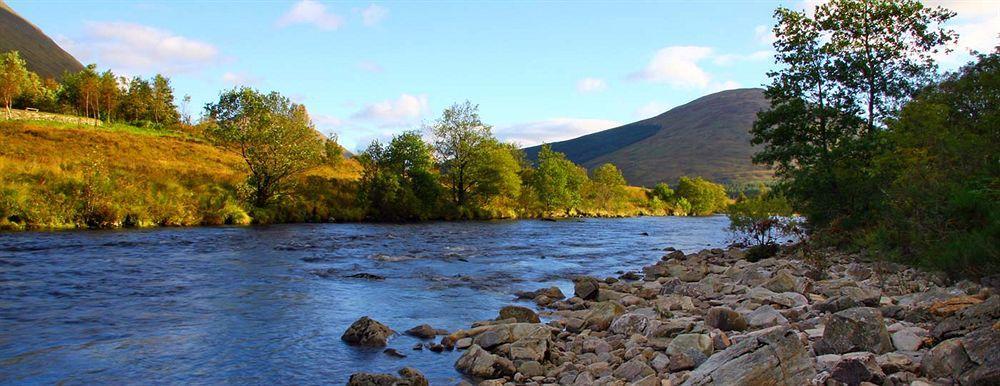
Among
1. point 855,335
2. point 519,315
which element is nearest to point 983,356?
point 855,335

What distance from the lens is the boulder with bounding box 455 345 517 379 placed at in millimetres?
9469

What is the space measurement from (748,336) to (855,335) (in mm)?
1565

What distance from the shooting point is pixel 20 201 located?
33.4 meters

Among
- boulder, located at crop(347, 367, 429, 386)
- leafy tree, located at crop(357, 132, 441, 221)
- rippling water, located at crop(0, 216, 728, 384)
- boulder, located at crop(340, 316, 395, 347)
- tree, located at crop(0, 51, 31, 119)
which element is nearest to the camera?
boulder, located at crop(347, 367, 429, 386)

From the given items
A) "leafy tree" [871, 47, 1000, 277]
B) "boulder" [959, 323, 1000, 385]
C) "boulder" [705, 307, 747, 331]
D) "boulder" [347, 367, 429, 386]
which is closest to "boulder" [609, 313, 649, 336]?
"boulder" [705, 307, 747, 331]

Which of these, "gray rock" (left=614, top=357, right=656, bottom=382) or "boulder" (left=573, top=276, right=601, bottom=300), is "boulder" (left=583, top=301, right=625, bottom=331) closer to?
"boulder" (left=573, top=276, right=601, bottom=300)

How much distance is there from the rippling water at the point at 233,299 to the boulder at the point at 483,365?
264mm

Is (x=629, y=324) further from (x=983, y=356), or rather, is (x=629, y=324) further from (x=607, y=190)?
(x=607, y=190)

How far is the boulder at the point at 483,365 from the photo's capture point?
9.47m

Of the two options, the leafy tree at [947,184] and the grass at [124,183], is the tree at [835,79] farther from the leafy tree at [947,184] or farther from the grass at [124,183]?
the grass at [124,183]

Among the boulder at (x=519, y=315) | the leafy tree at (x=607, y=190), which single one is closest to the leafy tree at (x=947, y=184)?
the boulder at (x=519, y=315)

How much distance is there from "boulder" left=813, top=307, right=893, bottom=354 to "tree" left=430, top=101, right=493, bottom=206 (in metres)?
65.2

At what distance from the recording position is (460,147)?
7538cm

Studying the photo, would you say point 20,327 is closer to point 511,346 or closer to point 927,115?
point 511,346
